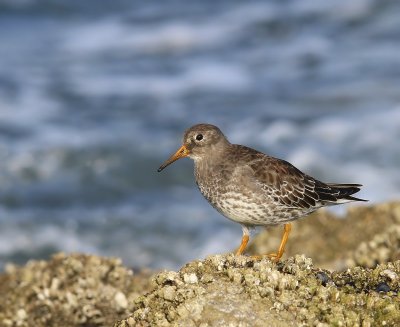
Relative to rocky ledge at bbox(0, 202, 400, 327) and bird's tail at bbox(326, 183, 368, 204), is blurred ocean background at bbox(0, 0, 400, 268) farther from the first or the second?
bird's tail at bbox(326, 183, 368, 204)

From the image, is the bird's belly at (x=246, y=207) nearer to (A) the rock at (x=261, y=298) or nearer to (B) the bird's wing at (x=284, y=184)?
(B) the bird's wing at (x=284, y=184)

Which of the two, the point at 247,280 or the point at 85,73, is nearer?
the point at 247,280

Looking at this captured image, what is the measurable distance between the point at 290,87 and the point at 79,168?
8.29 metres

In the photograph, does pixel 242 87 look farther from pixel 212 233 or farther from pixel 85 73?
pixel 212 233

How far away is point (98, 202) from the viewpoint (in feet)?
70.6

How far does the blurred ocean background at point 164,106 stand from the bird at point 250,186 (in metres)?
8.39

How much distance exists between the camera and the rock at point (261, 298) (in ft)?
20.8

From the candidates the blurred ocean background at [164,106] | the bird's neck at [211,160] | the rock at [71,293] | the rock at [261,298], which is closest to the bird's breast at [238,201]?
the bird's neck at [211,160]

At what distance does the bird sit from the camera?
9.48 meters

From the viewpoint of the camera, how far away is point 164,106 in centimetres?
2634

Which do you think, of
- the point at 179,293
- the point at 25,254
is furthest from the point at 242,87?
the point at 179,293

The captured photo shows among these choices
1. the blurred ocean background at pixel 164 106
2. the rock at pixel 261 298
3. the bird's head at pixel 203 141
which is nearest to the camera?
the rock at pixel 261 298

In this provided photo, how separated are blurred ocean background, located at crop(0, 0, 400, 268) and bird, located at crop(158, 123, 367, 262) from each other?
27.5ft

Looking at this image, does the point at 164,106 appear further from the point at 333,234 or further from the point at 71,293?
the point at 71,293
